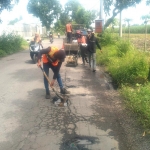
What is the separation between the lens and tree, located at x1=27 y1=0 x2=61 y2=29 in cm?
4738

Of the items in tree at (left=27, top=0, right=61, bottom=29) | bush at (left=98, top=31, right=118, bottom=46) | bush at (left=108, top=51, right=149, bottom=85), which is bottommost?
bush at (left=108, top=51, right=149, bottom=85)

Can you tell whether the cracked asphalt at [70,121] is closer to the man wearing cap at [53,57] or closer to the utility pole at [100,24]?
the man wearing cap at [53,57]

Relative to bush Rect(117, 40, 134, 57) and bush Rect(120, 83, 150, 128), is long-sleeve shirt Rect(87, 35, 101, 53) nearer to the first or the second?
bush Rect(117, 40, 134, 57)

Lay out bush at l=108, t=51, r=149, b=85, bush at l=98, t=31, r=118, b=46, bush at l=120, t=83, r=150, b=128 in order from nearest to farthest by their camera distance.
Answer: bush at l=120, t=83, r=150, b=128, bush at l=108, t=51, r=149, b=85, bush at l=98, t=31, r=118, b=46

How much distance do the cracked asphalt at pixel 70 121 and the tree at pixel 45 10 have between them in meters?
42.8

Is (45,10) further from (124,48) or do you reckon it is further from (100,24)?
(124,48)

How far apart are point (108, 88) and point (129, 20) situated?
5.82 metres

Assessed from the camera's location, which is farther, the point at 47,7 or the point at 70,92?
the point at 47,7

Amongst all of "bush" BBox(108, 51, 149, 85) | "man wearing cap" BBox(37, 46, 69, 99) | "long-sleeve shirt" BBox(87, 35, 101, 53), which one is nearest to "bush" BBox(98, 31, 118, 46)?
"long-sleeve shirt" BBox(87, 35, 101, 53)

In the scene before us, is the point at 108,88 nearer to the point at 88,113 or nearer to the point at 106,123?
the point at 88,113

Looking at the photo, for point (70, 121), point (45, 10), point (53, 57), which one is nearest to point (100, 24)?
point (53, 57)

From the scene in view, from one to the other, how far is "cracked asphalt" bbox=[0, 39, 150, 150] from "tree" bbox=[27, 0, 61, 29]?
42771mm

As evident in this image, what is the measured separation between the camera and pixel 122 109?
530 centimetres

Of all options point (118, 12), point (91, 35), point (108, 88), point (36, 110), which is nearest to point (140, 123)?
point (36, 110)
